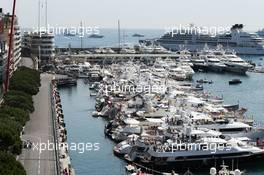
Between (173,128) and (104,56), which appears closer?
(173,128)

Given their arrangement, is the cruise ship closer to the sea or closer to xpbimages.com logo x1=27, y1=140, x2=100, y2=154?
the sea

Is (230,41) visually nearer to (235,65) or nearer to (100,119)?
(235,65)

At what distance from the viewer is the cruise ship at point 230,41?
17425 cm

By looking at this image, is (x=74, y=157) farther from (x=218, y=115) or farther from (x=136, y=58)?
(x=136, y=58)

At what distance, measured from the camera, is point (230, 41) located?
175375mm

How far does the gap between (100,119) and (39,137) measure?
19.5m

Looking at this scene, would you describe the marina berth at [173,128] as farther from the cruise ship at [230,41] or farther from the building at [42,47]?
the cruise ship at [230,41]

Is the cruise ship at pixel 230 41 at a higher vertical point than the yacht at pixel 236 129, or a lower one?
higher

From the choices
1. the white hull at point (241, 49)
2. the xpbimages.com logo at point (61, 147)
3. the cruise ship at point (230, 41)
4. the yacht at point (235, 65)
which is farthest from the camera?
the cruise ship at point (230, 41)

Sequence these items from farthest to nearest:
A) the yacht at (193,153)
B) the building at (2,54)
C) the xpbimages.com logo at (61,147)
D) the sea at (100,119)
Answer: the building at (2,54), the sea at (100,119), the yacht at (193,153), the xpbimages.com logo at (61,147)

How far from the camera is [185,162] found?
46.3 metres

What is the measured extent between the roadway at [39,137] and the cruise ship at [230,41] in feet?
→ 352

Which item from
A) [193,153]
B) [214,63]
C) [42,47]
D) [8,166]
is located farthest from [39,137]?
[214,63]

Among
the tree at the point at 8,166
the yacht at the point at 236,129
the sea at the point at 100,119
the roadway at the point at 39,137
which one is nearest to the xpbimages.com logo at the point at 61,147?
the roadway at the point at 39,137
